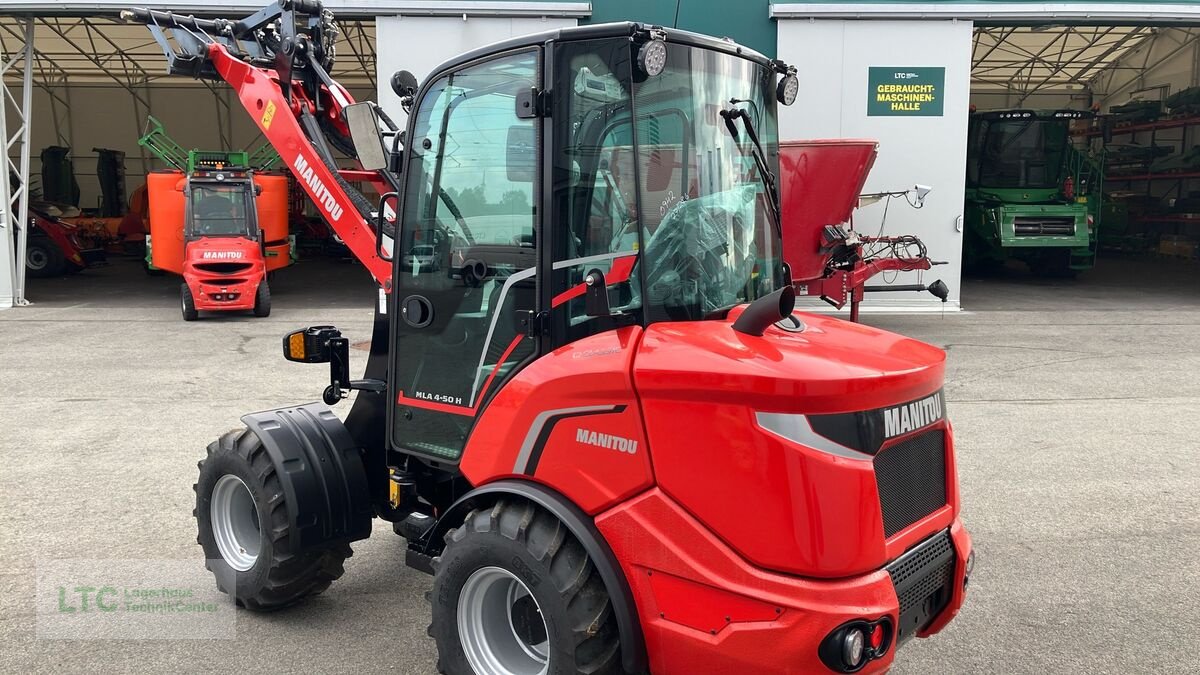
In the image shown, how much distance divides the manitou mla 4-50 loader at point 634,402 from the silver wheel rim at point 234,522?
1.16 feet

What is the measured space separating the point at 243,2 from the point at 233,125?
17.7m

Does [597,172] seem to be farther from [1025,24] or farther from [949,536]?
[1025,24]

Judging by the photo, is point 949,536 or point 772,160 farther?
point 772,160

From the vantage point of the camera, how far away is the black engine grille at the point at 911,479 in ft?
8.59

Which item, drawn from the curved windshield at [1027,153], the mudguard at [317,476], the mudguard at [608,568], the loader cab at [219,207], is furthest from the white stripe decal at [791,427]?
the curved windshield at [1027,153]

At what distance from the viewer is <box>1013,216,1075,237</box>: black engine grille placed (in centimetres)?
1691

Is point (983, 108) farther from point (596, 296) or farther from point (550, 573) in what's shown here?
point (550, 573)

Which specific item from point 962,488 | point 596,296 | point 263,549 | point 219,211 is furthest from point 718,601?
point 219,211

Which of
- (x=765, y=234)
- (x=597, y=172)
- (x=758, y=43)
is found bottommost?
(x=765, y=234)

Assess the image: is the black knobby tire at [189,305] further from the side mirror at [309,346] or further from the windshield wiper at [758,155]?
the windshield wiper at [758,155]


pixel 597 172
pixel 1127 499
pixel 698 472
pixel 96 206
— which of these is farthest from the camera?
pixel 96 206

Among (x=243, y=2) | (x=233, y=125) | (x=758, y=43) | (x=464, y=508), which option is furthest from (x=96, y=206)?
(x=464, y=508)

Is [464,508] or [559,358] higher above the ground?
[559,358]

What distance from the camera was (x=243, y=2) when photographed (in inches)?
518
